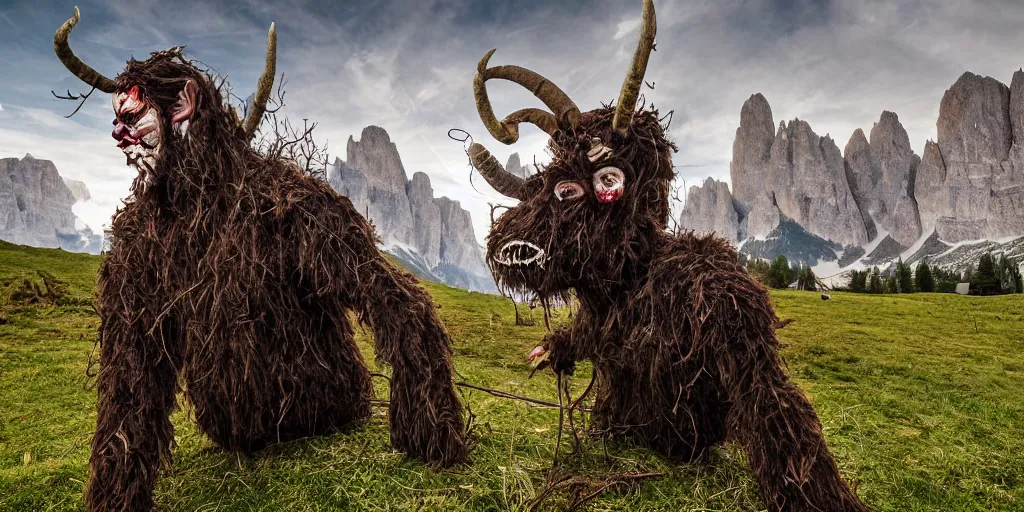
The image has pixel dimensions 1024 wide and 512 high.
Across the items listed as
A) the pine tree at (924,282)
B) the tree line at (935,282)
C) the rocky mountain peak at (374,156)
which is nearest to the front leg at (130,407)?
the tree line at (935,282)

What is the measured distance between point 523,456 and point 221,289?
1.38 metres

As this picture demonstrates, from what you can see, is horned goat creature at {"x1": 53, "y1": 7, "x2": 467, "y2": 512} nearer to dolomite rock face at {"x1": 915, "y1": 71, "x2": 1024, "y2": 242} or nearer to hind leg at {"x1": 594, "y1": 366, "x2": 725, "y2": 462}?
hind leg at {"x1": 594, "y1": 366, "x2": 725, "y2": 462}

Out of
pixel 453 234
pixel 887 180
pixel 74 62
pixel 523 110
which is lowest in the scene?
pixel 523 110

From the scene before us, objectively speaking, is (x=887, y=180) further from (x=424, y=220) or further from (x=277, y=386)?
(x=277, y=386)

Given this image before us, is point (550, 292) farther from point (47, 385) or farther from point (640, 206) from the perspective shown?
point (47, 385)

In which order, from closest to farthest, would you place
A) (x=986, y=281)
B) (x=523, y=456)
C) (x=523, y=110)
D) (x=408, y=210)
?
(x=523, y=110) → (x=523, y=456) → (x=986, y=281) → (x=408, y=210)

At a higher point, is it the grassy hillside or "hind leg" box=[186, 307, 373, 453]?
"hind leg" box=[186, 307, 373, 453]

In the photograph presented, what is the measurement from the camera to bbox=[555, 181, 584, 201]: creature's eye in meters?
1.77

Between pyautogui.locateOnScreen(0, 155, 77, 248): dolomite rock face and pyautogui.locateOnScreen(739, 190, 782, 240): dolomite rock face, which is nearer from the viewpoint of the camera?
pyautogui.locateOnScreen(0, 155, 77, 248): dolomite rock face

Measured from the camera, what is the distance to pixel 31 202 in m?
119

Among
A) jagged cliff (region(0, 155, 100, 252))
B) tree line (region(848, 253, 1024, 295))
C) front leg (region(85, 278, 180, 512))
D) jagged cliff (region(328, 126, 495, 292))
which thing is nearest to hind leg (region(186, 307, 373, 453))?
front leg (region(85, 278, 180, 512))

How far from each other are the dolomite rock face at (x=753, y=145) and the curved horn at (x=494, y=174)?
137436mm

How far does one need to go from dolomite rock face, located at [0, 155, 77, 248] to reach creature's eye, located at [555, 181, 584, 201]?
505 ft

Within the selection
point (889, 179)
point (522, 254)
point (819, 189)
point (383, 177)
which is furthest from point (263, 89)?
point (889, 179)
